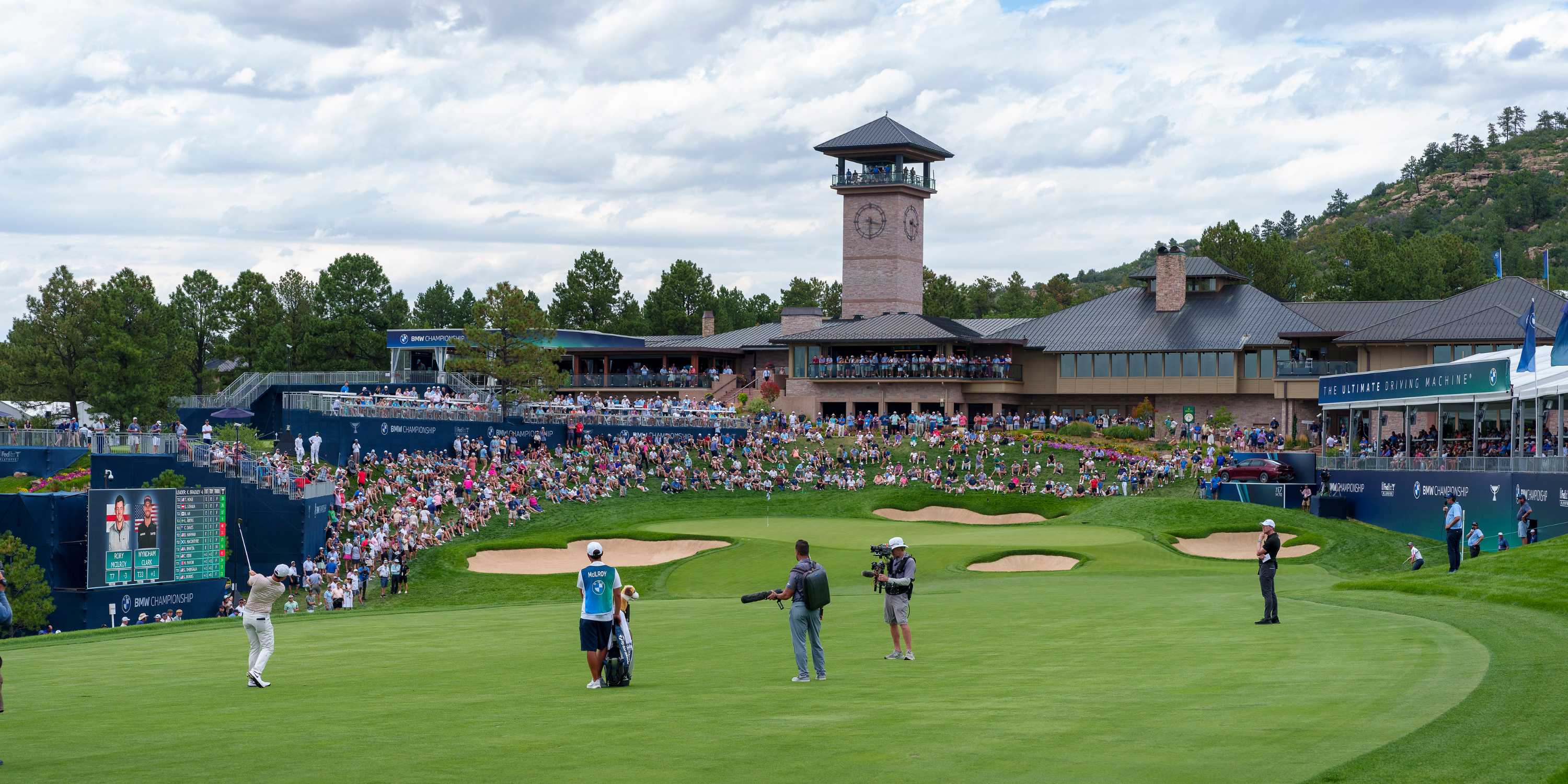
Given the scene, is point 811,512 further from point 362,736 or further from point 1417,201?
point 1417,201

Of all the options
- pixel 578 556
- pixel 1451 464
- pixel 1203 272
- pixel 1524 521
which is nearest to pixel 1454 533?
pixel 1524 521

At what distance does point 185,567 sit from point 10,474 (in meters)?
14.9

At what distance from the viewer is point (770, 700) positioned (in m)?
14.9

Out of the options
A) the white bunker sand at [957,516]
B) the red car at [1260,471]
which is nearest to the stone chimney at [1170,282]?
the red car at [1260,471]

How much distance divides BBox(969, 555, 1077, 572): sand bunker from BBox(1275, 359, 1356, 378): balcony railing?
3186cm

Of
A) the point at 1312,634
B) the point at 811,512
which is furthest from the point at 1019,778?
the point at 811,512

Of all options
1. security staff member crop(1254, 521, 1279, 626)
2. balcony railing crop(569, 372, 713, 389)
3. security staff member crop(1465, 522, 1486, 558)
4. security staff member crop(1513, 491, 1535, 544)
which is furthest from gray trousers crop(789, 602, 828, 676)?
balcony railing crop(569, 372, 713, 389)

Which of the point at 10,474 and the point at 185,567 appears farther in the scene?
the point at 10,474

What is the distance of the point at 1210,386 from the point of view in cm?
7319

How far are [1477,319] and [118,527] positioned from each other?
5533 cm

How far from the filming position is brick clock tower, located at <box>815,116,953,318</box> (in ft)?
281

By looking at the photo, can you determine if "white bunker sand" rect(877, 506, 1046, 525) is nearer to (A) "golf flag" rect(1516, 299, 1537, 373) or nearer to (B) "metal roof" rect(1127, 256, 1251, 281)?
(A) "golf flag" rect(1516, 299, 1537, 373)

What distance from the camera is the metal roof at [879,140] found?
85.1 m

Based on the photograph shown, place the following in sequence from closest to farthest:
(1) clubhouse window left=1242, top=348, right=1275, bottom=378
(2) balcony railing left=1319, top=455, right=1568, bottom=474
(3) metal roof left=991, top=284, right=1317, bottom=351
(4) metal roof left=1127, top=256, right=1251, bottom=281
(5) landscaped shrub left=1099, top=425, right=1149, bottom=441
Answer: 1. (2) balcony railing left=1319, top=455, right=1568, bottom=474
2. (5) landscaped shrub left=1099, top=425, right=1149, bottom=441
3. (1) clubhouse window left=1242, top=348, right=1275, bottom=378
4. (3) metal roof left=991, top=284, right=1317, bottom=351
5. (4) metal roof left=1127, top=256, right=1251, bottom=281
